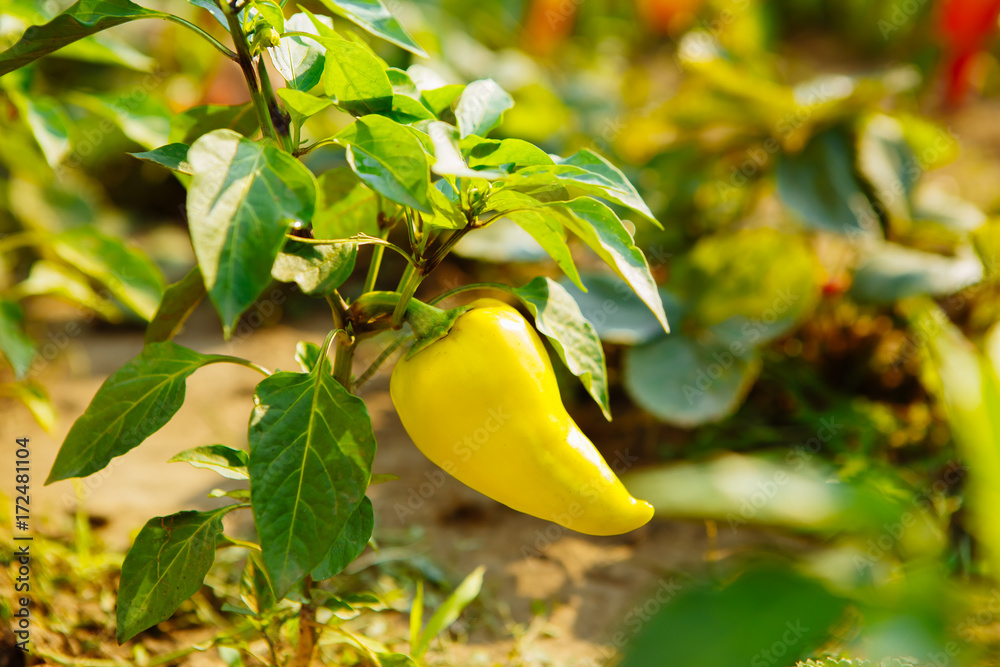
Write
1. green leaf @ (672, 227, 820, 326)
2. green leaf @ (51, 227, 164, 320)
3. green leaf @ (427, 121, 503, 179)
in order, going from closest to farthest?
green leaf @ (427, 121, 503, 179)
green leaf @ (51, 227, 164, 320)
green leaf @ (672, 227, 820, 326)

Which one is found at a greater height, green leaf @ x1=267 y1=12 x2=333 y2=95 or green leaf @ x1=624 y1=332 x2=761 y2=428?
green leaf @ x1=267 y1=12 x2=333 y2=95

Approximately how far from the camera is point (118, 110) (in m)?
1.08

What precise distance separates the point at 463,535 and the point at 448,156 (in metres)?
0.94

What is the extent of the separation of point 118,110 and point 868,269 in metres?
1.42

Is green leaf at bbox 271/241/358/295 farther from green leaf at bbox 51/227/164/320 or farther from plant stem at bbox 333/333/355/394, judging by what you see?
green leaf at bbox 51/227/164/320

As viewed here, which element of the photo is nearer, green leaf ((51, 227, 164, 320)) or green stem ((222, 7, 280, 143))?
green stem ((222, 7, 280, 143))

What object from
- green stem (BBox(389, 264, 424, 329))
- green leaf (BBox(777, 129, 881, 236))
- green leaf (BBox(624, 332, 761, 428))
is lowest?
green leaf (BBox(624, 332, 761, 428))

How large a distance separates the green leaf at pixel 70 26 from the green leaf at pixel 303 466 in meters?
0.32

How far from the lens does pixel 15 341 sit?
113cm

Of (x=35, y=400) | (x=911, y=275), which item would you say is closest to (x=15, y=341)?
(x=35, y=400)

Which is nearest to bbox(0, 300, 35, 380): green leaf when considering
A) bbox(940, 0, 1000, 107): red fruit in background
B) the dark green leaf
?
the dark green leaf

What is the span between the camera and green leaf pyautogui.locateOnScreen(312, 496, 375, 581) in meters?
0.64

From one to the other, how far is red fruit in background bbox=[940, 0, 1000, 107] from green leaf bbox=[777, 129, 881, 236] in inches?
31.8

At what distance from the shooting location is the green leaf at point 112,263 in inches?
47.6
